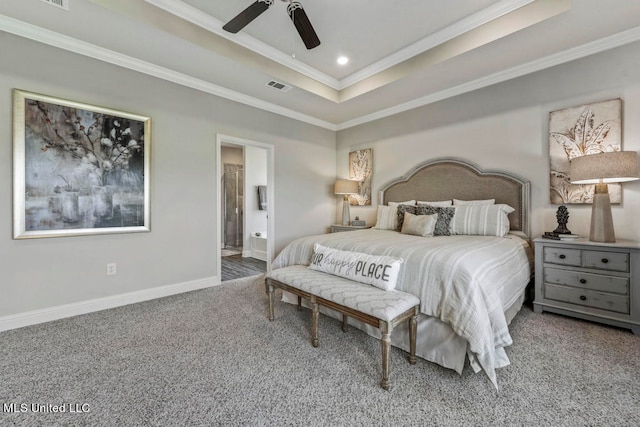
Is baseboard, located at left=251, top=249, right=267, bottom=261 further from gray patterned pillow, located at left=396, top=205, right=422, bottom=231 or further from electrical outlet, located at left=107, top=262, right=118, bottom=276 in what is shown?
gray patterned pillow, located at left=396, top=205, right=422, bottom=231

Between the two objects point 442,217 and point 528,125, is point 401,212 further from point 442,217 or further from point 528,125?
point 528,125

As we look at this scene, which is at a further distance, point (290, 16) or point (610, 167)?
point (610, 167)

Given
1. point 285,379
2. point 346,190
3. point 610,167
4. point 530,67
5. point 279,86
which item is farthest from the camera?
point 346,190

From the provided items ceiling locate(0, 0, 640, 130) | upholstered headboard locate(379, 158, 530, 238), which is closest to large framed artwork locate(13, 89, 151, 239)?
ceiling locate(0, 0, 640, 130)

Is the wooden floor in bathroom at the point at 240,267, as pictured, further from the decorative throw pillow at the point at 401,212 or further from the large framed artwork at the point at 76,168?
the decorative throw pillow at the point at 401,212

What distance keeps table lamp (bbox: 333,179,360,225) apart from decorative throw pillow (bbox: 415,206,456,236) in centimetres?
157

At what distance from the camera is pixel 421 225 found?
299 cm

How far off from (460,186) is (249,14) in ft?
10.1

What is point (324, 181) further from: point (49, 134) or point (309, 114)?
point (49, 134)

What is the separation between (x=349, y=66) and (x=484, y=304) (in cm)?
313

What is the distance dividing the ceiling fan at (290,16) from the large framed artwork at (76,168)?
1.67 m

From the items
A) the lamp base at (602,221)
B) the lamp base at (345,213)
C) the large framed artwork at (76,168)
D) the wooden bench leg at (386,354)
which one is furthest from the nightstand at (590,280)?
the large framed artwork at (76,168)

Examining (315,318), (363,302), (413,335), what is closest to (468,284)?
(413,335)

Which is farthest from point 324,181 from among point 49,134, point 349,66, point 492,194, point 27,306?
point 27,306
